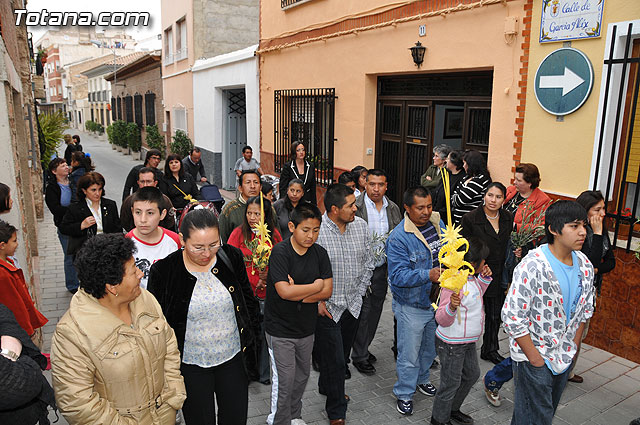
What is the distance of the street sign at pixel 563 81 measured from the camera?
17.4ft

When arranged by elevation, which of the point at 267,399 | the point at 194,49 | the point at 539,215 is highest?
the point at 194,49

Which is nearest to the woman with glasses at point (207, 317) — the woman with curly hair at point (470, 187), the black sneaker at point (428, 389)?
the black sneaker at point (428, 389)

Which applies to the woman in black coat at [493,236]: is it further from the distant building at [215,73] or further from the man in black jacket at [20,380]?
the distant building at [215,73]

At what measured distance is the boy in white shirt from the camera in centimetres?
369

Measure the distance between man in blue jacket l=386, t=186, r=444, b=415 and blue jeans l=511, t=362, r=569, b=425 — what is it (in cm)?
98

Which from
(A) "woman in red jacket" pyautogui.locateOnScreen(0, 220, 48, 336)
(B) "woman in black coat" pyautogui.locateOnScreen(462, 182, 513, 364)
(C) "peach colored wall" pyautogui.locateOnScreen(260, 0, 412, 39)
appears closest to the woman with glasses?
(A) "woman in red jacket" pyautogui.locateOnScreen(0, 220, 48, 336)

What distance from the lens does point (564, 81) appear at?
5.52 m

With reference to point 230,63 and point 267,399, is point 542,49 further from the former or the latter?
point 230,63

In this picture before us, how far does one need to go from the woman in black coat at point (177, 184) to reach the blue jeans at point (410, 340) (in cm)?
395

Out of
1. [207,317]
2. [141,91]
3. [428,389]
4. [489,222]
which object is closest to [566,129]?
[489,222]

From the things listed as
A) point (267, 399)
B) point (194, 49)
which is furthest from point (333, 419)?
point (194, 49)

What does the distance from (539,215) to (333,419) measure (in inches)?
113

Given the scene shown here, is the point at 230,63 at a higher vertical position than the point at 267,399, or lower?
higher

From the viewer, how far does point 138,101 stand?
2925 centimetres
